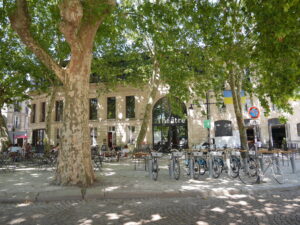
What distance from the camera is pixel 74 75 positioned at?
Result: 711cm

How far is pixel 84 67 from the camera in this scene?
729 centimetres

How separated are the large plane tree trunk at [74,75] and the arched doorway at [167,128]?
680 inches

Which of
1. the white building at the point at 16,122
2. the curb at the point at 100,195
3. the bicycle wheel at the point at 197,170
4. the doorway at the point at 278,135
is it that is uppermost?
the white building at the point at 16,122

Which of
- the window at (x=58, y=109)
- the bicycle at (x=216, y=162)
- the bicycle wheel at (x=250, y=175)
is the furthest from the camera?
the window at (x=58, y=109)

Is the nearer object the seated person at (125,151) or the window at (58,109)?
the seated person at (125,151)

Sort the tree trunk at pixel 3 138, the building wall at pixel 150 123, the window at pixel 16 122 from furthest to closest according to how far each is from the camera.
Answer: the window at pixel 16 122, the building wall at pixel 150 123, the tree trunk at pixel 3 138

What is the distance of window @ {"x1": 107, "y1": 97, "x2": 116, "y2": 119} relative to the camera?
84.5 ft

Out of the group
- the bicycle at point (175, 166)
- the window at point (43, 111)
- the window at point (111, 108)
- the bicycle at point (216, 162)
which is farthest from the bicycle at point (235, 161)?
the window at point (43, 111)

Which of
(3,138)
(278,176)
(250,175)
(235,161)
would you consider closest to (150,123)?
(3,138)

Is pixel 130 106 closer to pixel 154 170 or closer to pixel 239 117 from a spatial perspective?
pixel 239 117

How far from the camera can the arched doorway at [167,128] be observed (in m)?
24.1

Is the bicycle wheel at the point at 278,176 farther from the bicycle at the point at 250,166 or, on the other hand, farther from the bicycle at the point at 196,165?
the bicycle at the point at 196,165

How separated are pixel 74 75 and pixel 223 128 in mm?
19275

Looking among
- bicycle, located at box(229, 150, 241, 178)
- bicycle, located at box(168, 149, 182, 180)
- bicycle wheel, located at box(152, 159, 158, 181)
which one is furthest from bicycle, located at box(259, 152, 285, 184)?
bicycle wheel, located at box(152, 159, 158, 181)
